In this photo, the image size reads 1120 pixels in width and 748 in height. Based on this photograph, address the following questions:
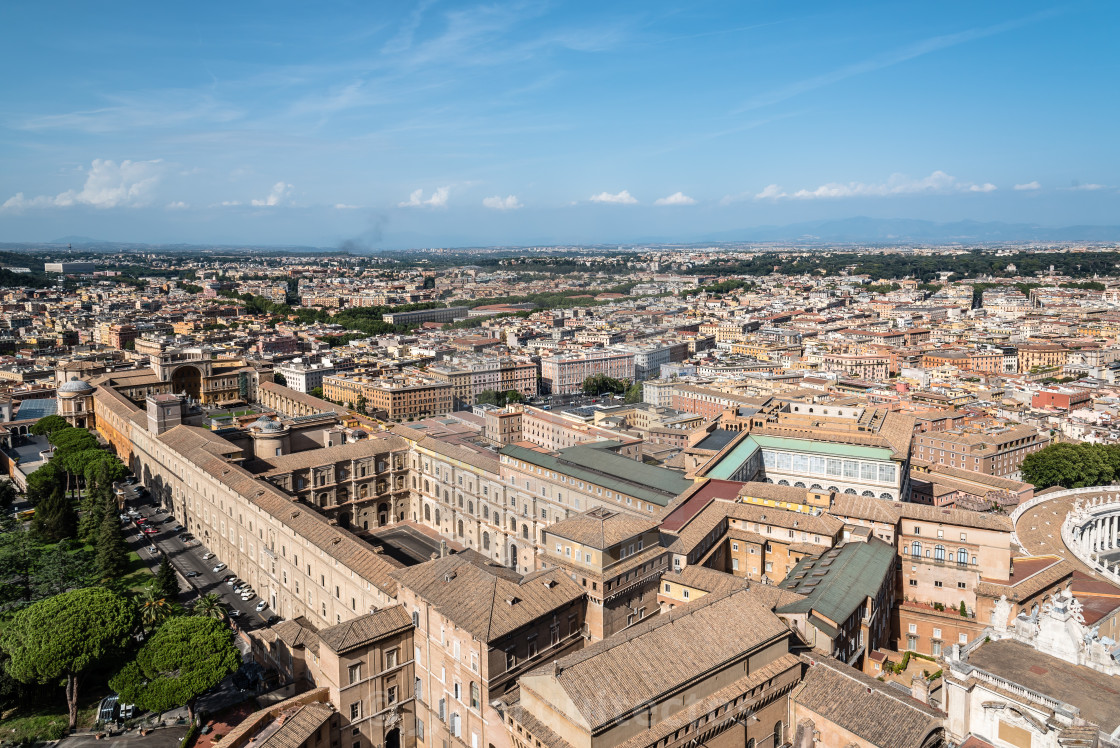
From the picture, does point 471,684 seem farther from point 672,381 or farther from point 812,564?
point 672,381

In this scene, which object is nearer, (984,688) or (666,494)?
(984,688)

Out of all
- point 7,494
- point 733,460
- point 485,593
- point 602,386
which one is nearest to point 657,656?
point 485,593

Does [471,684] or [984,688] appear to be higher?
[984,688]

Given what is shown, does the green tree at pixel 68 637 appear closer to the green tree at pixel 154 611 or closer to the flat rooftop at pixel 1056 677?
the green tree at pixel 154 611

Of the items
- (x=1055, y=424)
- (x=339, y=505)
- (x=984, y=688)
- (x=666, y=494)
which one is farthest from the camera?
(x=1055, y=424)

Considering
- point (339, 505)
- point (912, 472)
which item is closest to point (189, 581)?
point (339, 505)

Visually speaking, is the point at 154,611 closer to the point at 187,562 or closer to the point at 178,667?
the point at 178,667
